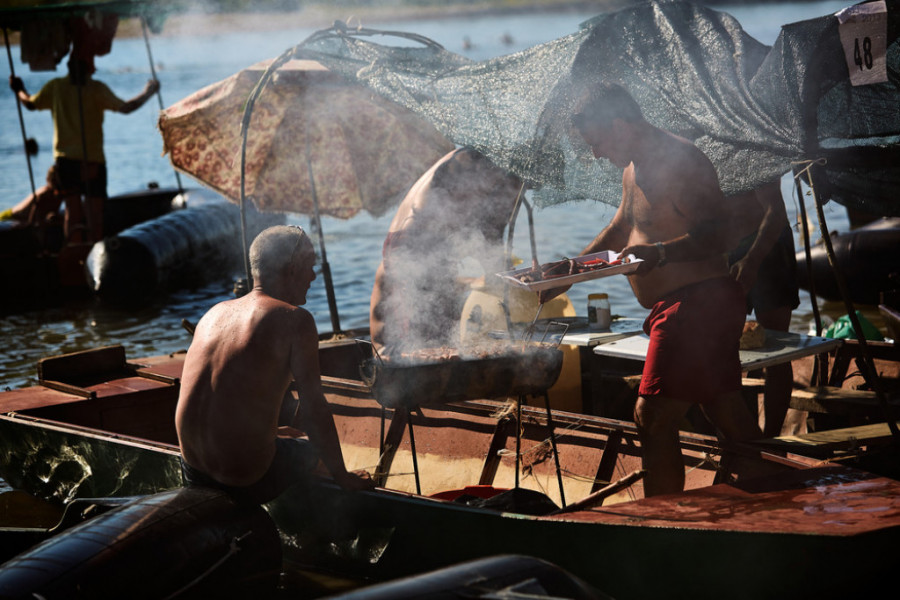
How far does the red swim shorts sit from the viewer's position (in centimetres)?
429

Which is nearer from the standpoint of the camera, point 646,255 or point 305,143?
point 646,255

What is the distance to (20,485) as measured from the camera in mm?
6383

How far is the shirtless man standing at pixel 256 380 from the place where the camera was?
409 centimetres

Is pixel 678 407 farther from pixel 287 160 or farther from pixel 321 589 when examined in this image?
pixel 287 160

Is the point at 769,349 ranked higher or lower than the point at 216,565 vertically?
higher

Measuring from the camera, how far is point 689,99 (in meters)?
4.74

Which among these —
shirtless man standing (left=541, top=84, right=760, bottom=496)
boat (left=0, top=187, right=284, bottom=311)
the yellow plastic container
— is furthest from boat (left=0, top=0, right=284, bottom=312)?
shirtless man standing (left=541, top=84, right=760, bottom=496)

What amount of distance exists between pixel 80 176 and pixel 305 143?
6547mm

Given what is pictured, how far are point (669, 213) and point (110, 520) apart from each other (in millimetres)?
2706

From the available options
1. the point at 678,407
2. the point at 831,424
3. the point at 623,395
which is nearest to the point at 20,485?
the point at 623,395

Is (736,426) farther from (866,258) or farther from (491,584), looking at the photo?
(866,258)

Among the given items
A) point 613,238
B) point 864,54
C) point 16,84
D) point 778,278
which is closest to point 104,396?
point 613,238

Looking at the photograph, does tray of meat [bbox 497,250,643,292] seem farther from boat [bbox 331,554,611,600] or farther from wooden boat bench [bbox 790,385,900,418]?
wooden boat bench [bbox 790,385,900,418]

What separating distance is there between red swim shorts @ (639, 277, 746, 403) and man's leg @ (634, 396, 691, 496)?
53 millimetres
